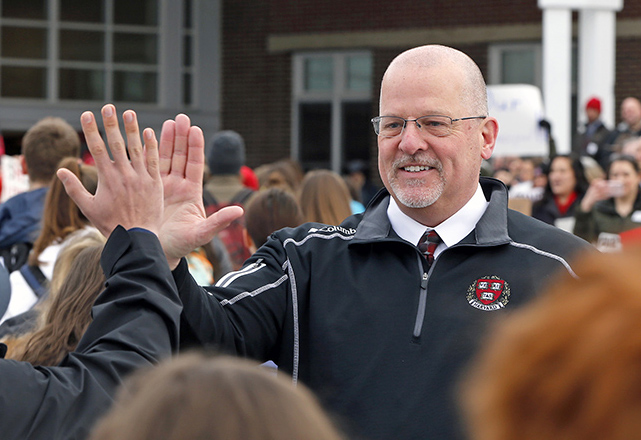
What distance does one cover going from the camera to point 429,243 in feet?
8.70

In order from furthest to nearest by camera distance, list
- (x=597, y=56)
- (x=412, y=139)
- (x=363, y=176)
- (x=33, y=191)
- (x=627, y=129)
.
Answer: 1. (x=363, y=176)
2. (x=597, y=56)
3. (x=627, y=129)
4. (x=33, y=191)
5. (x=412, y=139)

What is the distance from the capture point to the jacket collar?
2582mm

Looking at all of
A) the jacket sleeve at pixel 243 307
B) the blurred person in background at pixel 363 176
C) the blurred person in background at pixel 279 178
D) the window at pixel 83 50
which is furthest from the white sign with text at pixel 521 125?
the window at pixel 83 50

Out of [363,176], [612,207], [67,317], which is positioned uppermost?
[363,176]

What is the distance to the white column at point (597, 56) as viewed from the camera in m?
12.3

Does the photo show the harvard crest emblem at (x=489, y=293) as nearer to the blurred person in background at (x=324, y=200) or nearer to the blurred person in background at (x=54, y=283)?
the blurred person in background at (x=54, y=283)

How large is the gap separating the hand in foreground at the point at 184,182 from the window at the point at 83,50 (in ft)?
48.2

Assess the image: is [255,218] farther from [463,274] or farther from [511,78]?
[511,78]

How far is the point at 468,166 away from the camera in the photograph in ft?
9.13

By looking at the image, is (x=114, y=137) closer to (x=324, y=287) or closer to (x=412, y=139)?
(x=324, y=287)

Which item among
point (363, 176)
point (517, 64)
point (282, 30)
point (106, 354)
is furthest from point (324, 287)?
point (282, 30)

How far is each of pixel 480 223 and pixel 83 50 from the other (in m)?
15.3

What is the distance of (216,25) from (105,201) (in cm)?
1512

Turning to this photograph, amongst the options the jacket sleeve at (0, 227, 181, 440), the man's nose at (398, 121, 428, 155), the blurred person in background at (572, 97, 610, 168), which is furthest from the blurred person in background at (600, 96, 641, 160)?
the jacket sleeve at (0, 227, 181, 440)
